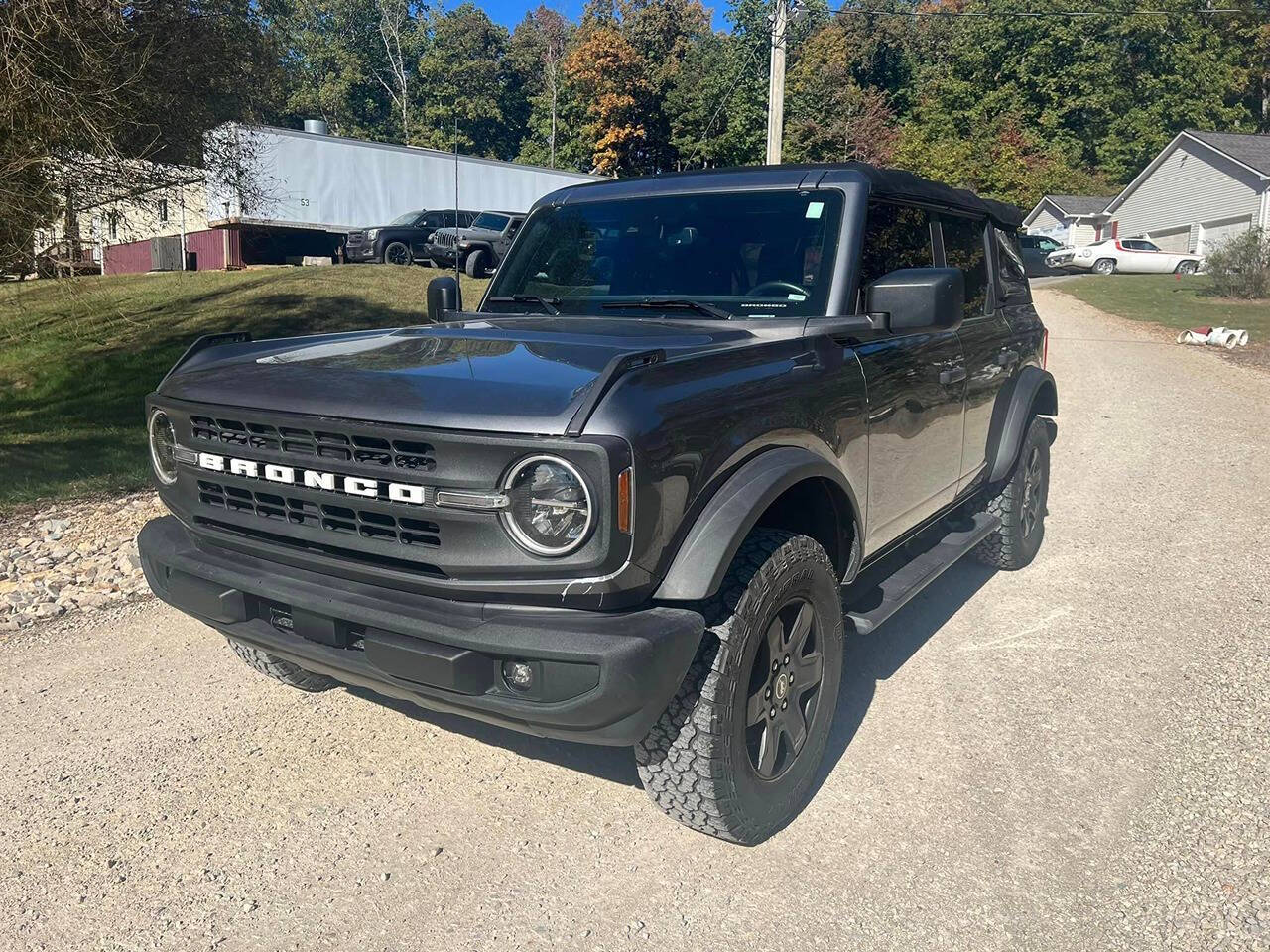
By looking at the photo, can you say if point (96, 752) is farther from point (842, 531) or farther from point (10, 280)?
point (10, 280)

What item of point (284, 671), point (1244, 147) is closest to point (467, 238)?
point (284, 671)

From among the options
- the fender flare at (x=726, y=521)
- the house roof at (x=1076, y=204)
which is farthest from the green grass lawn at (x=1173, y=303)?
the house roof at (x=1076, y=204)

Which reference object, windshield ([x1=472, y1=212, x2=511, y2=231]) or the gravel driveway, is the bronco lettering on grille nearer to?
the gravel driveway

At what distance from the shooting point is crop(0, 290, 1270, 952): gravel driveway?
2656 mm

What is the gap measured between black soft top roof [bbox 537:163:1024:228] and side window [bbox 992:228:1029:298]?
28.1 inches

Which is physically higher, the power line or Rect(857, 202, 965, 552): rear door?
the power line

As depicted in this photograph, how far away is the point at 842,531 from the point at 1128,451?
22.9 ft

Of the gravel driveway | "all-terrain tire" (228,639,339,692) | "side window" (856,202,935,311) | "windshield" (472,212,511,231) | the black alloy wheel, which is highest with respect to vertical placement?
"windshield" (472,212,511,231)

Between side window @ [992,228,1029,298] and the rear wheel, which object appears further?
the rear wheel

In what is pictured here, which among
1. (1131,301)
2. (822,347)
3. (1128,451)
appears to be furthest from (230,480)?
(1131,301)

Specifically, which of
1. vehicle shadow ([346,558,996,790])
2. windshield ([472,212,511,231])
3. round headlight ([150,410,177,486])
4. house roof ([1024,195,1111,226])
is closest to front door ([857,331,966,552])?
vehicle shadow ([346,558,996,790])

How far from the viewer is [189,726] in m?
3.72

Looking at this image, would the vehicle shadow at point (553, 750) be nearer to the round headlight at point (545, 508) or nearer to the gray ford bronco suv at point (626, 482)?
the gray ford bronco suv at point (626, 482)

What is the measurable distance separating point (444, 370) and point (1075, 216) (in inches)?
2379
